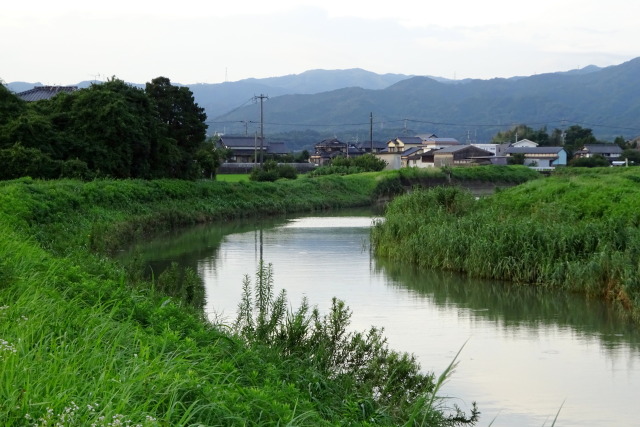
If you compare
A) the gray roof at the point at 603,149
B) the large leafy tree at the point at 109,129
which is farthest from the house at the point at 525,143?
the large leafy tree at the point at 109,129

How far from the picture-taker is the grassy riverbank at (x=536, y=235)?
16.2 m

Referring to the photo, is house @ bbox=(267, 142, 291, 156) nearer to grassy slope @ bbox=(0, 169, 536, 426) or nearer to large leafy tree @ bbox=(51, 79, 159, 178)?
large leafy tree @ bbox=(51, 79, 159, 178)

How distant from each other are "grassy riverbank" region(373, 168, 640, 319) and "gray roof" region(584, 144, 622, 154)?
63.3 metres

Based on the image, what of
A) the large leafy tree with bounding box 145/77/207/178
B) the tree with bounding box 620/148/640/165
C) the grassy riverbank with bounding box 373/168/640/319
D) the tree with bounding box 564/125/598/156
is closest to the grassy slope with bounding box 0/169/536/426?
the grassy riverbank with bounding box 373/168/640/319

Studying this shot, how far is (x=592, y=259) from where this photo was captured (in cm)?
1650

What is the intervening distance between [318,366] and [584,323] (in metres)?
7.47

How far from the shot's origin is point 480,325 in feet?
48.7

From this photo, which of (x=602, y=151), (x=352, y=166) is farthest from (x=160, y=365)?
(x=602, y=151)

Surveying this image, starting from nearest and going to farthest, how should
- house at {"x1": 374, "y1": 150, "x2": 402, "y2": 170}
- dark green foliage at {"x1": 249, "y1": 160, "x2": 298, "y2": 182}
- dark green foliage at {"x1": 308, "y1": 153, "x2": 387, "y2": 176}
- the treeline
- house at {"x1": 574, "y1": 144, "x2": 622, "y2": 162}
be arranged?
the treeline < dark green foliage at {"x1": 249, "y1": 160, "x2": 298, "y2": 182} < dark green foliage at {"x1": 308, "y1": 153, "x2": 387, "y2": 176} < house at {"x1": 574, "y1": 144, "x2": 622, "y2": 162} < house at {"x1": 374, "y1": 150, "x2": 402, "y2": 170}

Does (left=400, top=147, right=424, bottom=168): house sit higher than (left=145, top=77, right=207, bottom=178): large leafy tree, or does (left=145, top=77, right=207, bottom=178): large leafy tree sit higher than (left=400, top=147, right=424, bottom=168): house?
(left=145, top=77, right=207, bottom=178): large leafy tree

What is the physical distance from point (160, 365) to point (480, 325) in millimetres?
9811

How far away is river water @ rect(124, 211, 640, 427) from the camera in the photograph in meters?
10.3

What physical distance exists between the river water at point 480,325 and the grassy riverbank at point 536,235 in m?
0.40

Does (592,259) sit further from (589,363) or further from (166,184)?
(166,184)
